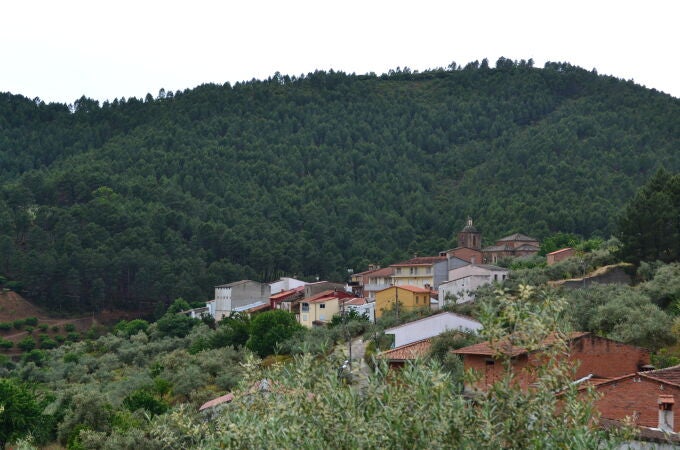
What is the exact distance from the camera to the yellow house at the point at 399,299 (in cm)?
5653

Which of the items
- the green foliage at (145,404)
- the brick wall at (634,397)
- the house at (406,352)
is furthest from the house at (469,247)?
the brick wall at (634,397)

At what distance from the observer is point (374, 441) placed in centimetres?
1049

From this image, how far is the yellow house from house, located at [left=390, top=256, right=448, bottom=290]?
1207cm

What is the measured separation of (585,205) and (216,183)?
181 feet

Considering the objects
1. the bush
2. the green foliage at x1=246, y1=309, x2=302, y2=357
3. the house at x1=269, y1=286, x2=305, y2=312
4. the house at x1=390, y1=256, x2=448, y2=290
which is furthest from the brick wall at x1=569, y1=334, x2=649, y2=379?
the bush

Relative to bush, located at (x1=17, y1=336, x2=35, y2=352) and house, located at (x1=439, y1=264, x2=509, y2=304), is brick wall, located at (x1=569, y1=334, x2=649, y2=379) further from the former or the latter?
bush, located at (x1=17, y1=336, x2=35, y2=352)

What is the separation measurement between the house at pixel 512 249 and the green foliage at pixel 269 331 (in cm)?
2735

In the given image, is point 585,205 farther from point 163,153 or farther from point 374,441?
point 374,441

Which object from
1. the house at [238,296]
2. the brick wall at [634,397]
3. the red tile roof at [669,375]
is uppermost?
the red tile roof at [669,375]

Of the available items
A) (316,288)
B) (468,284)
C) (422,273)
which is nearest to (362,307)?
(468,284)

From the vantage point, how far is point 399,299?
186 feet

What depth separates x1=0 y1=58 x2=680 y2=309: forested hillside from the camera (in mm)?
104375

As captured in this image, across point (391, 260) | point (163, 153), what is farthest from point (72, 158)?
point (391, 260)

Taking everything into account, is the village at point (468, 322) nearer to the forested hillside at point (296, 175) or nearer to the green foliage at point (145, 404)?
the green foliage at point (145, 404)
